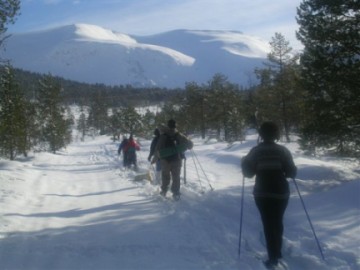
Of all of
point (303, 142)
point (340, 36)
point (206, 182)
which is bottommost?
point (206, 182)

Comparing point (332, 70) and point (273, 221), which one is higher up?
point (332, 70)

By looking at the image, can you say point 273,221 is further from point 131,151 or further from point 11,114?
point 11,114

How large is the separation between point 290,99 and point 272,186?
36522mm

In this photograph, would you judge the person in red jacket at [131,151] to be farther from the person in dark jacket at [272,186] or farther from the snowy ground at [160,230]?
the person in dark jacket at [272,186]

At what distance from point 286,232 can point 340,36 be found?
29.4 ft

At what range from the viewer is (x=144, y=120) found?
76.1 meters

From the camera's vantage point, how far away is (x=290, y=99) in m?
41.5

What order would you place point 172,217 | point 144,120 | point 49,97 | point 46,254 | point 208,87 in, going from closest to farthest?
point 46,254 → point 172,217 → point 49,97 → point 208,87 → point 144,120

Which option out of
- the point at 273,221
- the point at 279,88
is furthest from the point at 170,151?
the point at 279,88

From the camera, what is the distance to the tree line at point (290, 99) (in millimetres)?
14984

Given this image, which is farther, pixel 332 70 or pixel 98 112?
pixel 98 112

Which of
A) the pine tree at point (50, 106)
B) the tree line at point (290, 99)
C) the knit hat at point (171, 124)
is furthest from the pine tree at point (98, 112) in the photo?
the knit hat at point (171, 124)

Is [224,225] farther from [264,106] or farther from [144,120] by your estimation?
[144,120]

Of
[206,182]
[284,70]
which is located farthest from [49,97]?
[206,182]
